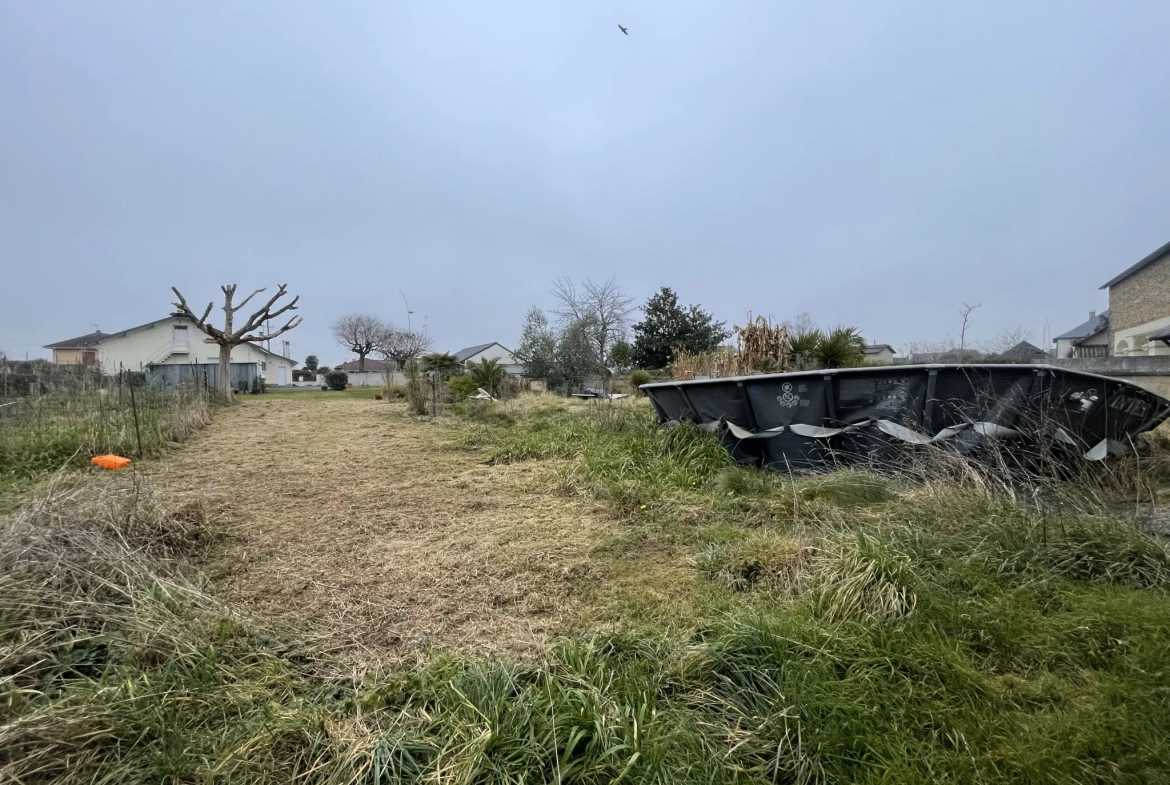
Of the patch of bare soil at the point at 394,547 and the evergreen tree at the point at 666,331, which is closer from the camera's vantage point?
the patch of bare soil at the point at 394,547

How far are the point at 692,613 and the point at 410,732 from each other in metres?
1.39

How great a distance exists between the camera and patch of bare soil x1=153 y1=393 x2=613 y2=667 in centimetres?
244

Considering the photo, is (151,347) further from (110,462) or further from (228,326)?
(110,462)

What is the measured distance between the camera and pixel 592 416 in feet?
28.9

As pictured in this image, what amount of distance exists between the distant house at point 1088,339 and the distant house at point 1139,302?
6.48 feet

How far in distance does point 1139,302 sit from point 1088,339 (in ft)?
30.4

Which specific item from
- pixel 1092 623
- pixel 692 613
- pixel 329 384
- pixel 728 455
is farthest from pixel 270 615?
pixel 329 384

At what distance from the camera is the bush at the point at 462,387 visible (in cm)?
1571

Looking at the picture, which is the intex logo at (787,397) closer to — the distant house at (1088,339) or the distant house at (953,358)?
the distant house at (953,358)

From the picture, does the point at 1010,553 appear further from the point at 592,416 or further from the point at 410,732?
the point at 592,416

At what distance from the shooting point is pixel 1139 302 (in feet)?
85.9

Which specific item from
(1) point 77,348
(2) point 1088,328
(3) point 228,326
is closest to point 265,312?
(3) point 228,326

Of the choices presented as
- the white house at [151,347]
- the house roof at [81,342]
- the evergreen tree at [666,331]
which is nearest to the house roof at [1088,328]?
the evergreen tree at [666,331]

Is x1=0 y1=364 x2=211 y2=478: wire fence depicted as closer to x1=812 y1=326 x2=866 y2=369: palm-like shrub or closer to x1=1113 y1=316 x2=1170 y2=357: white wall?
x1=812 y1=326 x2=866 y2=369: palm-like shrub
